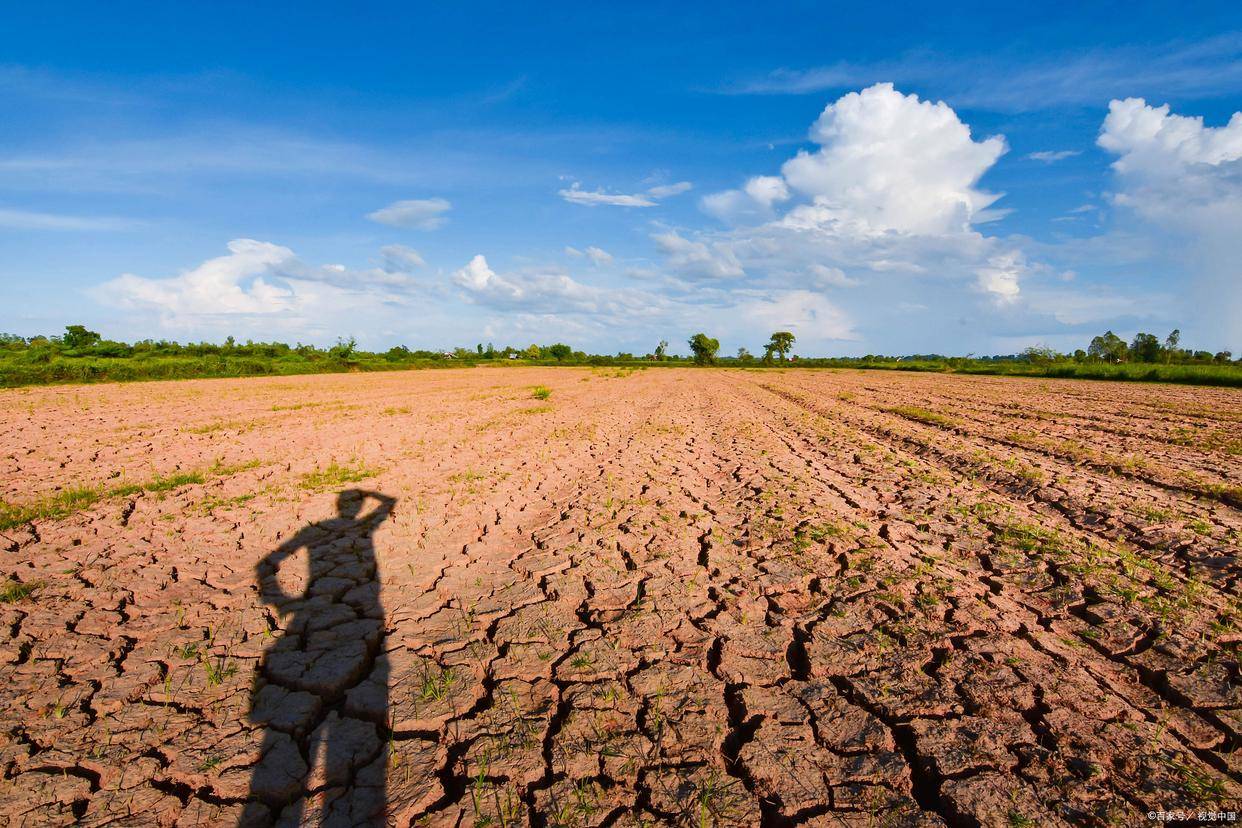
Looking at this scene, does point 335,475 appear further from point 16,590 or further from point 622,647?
point 622,647

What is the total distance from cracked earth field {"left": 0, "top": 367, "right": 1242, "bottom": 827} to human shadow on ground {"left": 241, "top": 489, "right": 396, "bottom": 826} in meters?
0.02

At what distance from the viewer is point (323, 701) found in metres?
2.65

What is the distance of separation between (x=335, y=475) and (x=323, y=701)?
16.1ft

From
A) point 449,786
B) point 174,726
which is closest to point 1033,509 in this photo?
point 449,786

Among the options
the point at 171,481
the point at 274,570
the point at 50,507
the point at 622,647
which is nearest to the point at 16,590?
the point at 274,570

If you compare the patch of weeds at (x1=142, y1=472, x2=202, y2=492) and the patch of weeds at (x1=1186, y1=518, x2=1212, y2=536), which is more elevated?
the patch of weeds at (x1=1186, y1=518, x2=1212, y2=536)

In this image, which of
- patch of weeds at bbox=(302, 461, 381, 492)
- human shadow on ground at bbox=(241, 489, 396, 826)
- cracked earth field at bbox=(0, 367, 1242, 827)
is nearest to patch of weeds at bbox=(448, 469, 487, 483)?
cracked earth field at bbox=(0, 367, 1242, 827)

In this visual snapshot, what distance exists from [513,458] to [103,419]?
38.6ft

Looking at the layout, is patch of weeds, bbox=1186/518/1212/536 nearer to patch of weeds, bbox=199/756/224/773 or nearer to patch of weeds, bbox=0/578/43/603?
patch of weeds, bbox=199/756/224/773

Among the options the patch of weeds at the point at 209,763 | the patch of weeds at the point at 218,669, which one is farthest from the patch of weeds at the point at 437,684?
the patch of weeds at the point at 218,669

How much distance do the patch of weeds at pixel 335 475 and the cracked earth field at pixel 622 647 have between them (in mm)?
99

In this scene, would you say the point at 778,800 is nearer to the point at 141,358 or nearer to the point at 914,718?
the point at 914,718

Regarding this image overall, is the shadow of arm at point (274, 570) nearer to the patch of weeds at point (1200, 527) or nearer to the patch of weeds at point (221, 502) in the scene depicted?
the patch of weeds at point (221, 502)

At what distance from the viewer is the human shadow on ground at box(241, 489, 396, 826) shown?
2.07m
